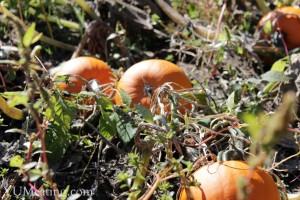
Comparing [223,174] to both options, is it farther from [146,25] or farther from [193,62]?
[146,25]

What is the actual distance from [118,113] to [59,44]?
1.17 m

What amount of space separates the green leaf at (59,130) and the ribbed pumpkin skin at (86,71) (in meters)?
0.36

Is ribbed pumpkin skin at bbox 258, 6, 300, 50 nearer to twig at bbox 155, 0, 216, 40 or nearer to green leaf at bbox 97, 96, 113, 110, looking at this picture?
twig at bbox 155, 0, 216, 40

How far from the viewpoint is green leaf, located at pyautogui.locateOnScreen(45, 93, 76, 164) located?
2.28 meters

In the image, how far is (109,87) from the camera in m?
2.72

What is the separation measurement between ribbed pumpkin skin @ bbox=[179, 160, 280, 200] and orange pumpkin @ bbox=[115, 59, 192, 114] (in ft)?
2.32

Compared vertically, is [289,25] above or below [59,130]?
above

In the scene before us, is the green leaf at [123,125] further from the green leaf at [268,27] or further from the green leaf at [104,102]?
the green leaf at [268,27]

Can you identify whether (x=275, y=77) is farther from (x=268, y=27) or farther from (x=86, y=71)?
(x=86, y=71)

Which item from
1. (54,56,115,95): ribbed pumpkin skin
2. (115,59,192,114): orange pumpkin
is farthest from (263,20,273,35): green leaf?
(54,56,115,95): ribbed pumpkin skin

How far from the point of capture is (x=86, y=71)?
274cm

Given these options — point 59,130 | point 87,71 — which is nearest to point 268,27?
point 87,71

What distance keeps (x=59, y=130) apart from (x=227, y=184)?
801 mm

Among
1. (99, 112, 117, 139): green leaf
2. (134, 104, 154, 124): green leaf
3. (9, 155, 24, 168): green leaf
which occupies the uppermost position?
(9, 155, 24, 168): green leaf
